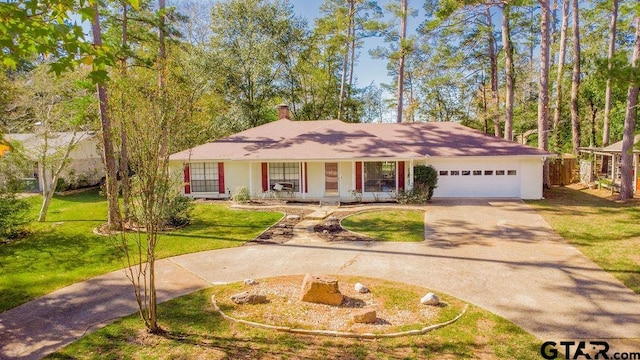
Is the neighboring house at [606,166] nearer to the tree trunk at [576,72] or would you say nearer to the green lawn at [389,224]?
the tree trunk at [576,72]

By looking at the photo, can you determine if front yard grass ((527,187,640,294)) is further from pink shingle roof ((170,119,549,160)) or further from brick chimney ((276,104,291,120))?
brick chimney ((276,104,291,120))

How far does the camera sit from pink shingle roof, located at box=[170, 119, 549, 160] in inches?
758

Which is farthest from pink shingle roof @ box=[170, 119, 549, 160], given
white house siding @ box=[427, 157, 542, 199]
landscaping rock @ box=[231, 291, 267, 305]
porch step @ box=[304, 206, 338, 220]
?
landscaping rock @ box=[231, 291, 267, 305]

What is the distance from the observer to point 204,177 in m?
21.0

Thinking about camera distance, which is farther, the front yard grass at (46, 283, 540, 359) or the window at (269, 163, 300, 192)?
the window at (269, 163, 300, 192)

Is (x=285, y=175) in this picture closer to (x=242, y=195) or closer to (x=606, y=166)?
(x=242, y=195)

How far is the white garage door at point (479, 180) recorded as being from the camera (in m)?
19.3

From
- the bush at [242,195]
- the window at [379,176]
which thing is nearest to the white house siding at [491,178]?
the window at [379,176]

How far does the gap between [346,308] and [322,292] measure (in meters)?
0.52

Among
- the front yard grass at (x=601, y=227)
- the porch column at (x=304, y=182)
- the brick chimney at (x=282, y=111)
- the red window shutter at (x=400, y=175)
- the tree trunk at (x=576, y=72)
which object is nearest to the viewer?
the front yard grass at (x=601, y=227)

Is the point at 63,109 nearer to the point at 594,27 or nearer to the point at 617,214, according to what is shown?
the point at 617,214

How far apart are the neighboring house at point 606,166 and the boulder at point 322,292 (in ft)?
56.4

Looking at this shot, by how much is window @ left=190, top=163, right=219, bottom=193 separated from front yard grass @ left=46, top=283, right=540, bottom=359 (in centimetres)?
1464

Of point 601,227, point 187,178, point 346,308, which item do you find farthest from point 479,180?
point 187,178
